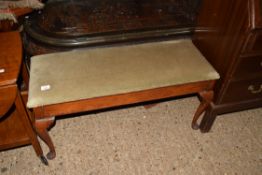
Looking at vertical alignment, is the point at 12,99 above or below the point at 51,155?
above

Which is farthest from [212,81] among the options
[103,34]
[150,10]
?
[150,10]

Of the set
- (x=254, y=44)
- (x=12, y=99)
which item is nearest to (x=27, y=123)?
(x=12, y=99)

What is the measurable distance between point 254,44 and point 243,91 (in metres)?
0.34

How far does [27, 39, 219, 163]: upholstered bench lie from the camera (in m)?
1.18

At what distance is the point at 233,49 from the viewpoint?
1.23 m

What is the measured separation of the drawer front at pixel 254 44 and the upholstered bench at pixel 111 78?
211mm

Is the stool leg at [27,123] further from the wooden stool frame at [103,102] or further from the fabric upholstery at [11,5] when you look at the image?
the fabric upholstery at [11,5]

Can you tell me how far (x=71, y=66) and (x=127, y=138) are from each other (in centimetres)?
60

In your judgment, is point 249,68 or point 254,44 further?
point 249,68

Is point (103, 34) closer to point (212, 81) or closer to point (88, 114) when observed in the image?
point (88, 114)

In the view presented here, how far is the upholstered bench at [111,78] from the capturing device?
3.88ft

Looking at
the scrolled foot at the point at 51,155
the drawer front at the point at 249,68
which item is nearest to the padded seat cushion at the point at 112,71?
the drawer front at the point at 249,68

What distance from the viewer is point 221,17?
129 centimetres

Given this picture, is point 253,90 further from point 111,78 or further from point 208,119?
point 111,78
